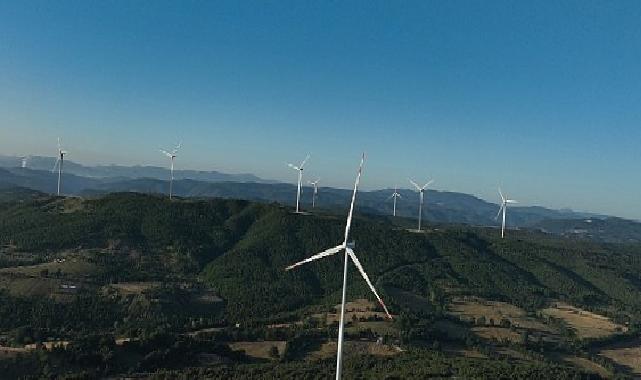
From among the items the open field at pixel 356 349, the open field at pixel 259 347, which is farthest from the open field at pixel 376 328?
the open field at pixel 259 347

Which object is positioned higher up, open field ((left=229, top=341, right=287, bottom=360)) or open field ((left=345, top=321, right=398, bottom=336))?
open field ((left=345, top=321, right=398, bottom=336))

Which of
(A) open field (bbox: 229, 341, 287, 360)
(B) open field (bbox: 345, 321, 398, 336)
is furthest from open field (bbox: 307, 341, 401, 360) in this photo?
(B) open field (bbox: 345, 321, 398, 336)

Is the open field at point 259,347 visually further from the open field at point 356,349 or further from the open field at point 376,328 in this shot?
the open field at point 376,328

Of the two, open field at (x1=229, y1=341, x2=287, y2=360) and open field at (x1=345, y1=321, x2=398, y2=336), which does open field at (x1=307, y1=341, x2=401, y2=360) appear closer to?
open field at (x1=229, y1=341, x2=287, y2=360)

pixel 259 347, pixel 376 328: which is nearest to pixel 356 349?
pixel 376 328

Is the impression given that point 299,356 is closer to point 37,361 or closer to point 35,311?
point 37,361

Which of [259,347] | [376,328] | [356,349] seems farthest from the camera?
[376,328]

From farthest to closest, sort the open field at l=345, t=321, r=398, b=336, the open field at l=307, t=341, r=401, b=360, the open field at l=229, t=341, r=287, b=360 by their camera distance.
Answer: the open field at l=345, t=321, r=398, b=336 < the open field at l=307, t=341, r=401, b=360 < the open field at l=229, t=341, r=287, b=360

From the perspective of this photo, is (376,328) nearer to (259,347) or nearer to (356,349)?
(356,349)
